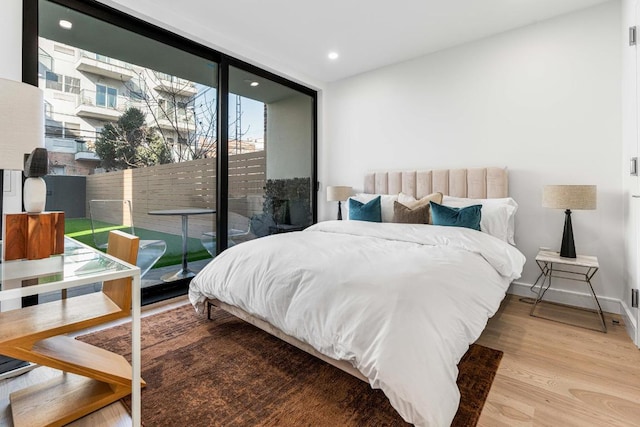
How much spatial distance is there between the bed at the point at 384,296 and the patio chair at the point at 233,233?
92cm

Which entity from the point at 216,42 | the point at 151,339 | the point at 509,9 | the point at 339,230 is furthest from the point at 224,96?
the point at 509,9

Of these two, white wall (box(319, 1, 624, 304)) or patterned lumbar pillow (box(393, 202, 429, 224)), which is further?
patterned lumbar pillow (box(393, 202, 429, 224))

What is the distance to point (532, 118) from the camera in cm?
295

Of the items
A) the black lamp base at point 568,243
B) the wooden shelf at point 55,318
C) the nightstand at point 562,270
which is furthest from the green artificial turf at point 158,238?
the black lamp base at point 568,243

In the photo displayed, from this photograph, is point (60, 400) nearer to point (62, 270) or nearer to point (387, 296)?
point (62, 270)

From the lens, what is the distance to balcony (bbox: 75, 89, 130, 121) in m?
2.46

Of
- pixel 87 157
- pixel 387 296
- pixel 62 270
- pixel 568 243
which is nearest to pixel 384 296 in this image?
pixel 387 296

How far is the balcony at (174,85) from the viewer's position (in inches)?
117

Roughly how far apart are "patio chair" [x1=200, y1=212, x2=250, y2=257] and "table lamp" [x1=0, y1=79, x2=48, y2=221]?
6.63 feet

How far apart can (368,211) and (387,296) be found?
78.4 inches

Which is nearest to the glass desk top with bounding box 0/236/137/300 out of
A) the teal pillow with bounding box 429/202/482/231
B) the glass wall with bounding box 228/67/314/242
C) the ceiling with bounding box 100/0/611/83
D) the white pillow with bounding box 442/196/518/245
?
the glass wall with bounding box 228/67/314/242

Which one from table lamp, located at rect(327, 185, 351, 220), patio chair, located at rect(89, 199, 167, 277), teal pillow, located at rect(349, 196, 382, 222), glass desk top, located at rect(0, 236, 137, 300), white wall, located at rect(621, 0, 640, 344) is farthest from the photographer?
table lamp, located at rect(327, 185, 351, 220)

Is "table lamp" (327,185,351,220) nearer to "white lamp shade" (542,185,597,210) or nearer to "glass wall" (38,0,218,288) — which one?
"glass wall" (38,0,218,288)

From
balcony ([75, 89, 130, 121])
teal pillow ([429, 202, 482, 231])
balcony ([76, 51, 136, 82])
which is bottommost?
teal pillow ([429, 202, 482, 231])
